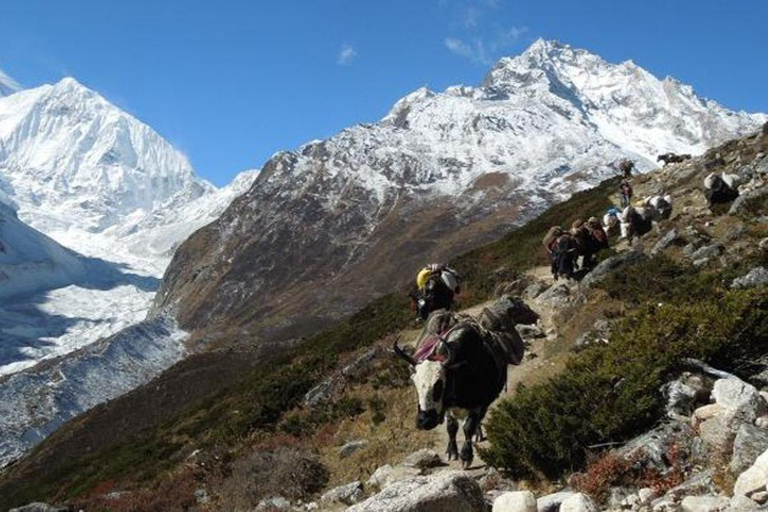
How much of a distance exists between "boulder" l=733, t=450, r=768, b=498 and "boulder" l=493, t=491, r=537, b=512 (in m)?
1.66

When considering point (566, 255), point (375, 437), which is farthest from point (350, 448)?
Answer: point (566, 255)

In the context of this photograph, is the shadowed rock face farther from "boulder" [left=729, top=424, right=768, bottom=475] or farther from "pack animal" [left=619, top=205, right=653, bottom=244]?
"boulder" [left=729, top=424, right=768, bottom=475]

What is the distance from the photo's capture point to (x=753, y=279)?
43.1 feet

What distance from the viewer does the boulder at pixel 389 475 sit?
1078 cm

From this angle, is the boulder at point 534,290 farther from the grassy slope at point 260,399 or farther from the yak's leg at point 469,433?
the yak's leg at point 469,433

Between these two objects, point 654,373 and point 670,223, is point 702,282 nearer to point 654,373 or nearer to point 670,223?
point 654,373

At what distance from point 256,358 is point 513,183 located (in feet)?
441

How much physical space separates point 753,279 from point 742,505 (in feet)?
30.2

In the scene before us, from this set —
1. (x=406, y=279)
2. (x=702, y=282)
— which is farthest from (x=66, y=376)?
(x=702, y=282)

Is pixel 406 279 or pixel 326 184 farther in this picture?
pixel 326 184

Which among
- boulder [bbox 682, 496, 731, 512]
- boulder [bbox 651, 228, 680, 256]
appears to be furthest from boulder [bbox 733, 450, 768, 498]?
boulder [bbox 651, 228, 680, 256]

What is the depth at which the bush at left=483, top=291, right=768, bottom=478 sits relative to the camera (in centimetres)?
816

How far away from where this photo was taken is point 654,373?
328 inches

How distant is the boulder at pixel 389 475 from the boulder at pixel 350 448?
2.39 m
